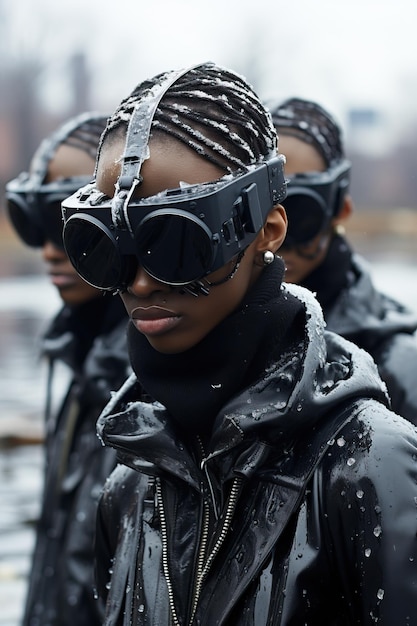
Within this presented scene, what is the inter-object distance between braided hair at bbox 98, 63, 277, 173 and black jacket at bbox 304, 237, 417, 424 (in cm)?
174

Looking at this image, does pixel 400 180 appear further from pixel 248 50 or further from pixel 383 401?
pixel 383 401

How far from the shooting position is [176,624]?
222cm

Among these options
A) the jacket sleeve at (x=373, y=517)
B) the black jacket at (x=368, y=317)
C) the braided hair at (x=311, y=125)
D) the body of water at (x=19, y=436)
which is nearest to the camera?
the jacket sleeve at (x=373, y=517)

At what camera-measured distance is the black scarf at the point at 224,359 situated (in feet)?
7.27

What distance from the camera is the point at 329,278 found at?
435cm

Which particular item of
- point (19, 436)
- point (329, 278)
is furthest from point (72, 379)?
point (19, 436)

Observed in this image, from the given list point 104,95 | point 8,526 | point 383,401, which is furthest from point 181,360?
point 104,95

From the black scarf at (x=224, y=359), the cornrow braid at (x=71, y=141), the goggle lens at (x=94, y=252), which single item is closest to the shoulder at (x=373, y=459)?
the black scarf at (x=224, y=359)

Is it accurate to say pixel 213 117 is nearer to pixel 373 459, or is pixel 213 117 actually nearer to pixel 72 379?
pixel 373 459

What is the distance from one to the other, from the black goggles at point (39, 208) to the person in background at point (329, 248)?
91 centimetres

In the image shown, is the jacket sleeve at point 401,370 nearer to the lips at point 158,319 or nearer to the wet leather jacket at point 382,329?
the wet leather jacket at point 382,329

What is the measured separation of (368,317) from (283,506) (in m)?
2.19

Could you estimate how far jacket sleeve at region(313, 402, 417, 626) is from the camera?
6.49ft

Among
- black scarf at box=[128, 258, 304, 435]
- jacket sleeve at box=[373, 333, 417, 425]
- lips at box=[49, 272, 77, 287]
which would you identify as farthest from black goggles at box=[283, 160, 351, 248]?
black scarf at box=[128, 258, 304, 435]
